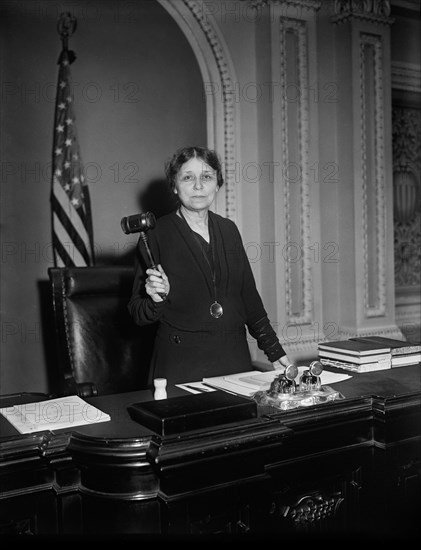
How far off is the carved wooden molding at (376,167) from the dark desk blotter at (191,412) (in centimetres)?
279

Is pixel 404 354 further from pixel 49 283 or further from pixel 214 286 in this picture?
pixel 49 283

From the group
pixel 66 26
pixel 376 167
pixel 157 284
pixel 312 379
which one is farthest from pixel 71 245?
pixel 312 379

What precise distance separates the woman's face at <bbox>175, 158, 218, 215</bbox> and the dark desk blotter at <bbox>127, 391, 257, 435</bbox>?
0.93 metres

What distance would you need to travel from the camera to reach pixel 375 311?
4391 millimetres

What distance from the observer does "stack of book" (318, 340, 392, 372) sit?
Result: 7.74 feet

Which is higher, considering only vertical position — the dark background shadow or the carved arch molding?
the carved arch molding

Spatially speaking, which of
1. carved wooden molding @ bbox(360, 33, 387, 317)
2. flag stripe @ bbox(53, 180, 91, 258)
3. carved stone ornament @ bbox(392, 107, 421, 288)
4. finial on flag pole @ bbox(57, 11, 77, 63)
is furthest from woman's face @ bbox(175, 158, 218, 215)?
carved stone ornament @ bbox(392, 107, 421, 288)

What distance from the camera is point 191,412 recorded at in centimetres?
162

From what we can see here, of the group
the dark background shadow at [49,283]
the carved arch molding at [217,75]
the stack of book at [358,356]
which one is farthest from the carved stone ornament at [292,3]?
the stack of book at [358,356]

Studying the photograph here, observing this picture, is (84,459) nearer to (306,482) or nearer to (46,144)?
(306,482)

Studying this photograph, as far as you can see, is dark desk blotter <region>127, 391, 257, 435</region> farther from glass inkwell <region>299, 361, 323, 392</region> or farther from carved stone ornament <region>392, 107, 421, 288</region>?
carved stone ornament <region>392, 107, 421, 288</region>

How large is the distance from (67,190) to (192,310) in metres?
1.69

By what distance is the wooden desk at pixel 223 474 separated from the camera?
155 cm

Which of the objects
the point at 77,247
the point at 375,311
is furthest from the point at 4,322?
the point at 375,311
